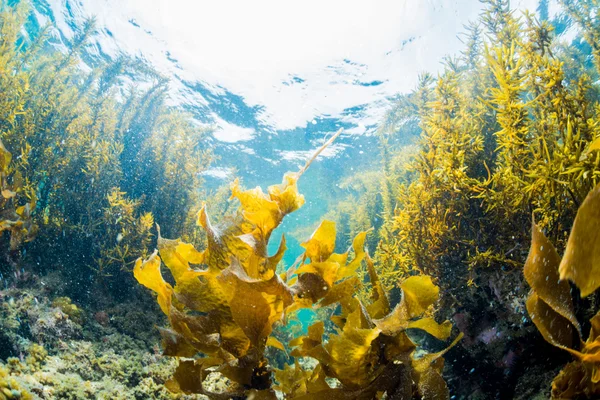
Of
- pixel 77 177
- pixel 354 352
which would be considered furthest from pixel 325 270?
pixel 77 177

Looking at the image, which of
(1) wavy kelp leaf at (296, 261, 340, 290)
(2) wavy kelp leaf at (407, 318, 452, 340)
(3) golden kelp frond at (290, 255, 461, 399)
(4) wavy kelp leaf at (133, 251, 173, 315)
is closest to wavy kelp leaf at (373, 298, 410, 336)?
(3) golden kelp frond at (290, 255, 461, 399)

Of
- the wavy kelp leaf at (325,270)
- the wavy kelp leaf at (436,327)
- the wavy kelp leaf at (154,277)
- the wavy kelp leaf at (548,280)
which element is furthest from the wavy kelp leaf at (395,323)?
the wavy kelp leaf at (154,277)

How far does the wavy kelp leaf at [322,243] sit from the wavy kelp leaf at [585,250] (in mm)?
966

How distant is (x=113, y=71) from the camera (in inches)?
330

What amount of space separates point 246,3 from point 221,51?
252cm

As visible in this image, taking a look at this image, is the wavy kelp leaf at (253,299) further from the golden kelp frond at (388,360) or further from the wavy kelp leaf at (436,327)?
the wavy kelp leaf at (436,327)

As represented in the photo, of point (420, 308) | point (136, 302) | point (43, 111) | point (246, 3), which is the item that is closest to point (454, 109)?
point (420, 308)

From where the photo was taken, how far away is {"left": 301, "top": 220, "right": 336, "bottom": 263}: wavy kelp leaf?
155 centimetres

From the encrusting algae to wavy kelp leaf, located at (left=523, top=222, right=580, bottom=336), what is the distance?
400 millimetres

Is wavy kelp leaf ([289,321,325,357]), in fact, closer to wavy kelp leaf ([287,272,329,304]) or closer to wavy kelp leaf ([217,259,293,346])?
wavy kelp leaf ([287,272,329,304])

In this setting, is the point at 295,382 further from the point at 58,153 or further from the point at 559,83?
the point at 58,153

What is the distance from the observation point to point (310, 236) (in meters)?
1.58

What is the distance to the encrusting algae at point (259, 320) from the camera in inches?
49.8

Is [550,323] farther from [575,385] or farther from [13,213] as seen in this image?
[13,213]
